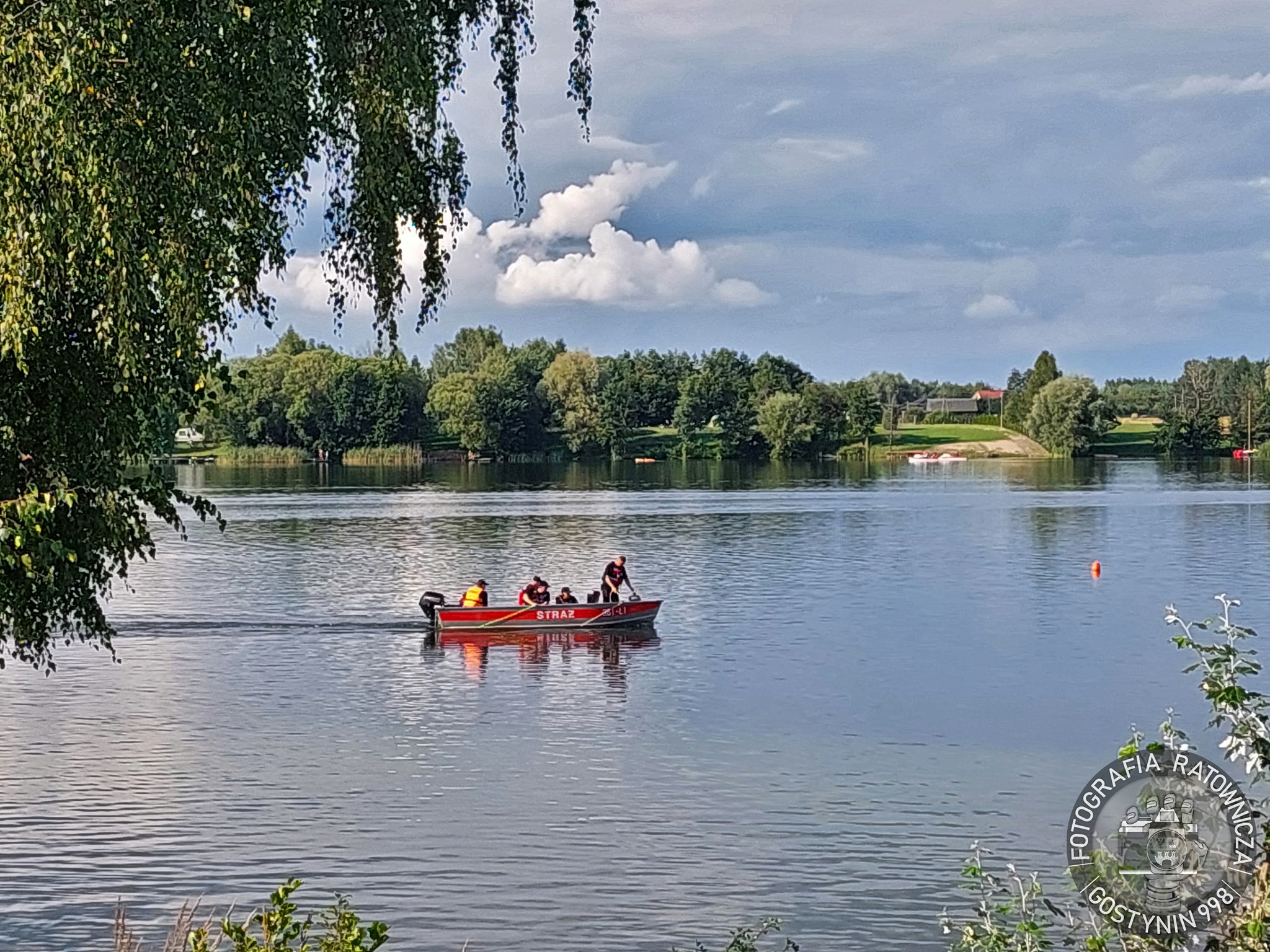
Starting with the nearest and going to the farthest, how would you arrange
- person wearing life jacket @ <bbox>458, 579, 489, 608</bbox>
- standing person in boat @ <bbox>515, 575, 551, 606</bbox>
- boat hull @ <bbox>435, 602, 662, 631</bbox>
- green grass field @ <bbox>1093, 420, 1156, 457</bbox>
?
boat hull @ <bbox>435, 602, 662, 631</bbox>
standing person in boat @ <bbox>515, 575, 551, 606</bbox>
person wearing life jacket @ <bbox>458, 579, 489, 608</bbox>
green grass field @ <bbox>1093, 420, 1156, 457</bbox>

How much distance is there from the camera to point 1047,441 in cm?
16138

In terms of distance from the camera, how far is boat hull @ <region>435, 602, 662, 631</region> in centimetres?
3828

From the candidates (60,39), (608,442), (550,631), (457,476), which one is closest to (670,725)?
(550,631)

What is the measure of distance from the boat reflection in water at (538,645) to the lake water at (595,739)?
9.9 inches

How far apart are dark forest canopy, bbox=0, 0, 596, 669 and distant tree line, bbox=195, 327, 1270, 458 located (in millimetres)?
118939

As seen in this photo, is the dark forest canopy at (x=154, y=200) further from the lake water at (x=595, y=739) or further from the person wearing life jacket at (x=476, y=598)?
the person wearing life jacket at (x=476, y=598)

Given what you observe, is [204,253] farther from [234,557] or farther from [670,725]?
[234,557]

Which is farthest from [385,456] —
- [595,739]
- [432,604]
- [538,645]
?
[595,739]

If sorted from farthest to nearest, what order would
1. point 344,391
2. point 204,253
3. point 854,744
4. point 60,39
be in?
1. point 344,391
2. point 854,744
3. point 204,253
4. point 60,39

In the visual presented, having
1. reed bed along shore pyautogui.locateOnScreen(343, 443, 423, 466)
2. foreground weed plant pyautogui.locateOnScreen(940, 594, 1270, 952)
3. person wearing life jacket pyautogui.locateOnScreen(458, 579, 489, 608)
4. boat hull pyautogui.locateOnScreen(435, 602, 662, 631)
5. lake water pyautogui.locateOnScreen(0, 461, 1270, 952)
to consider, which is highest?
reed bed along shore pyautogui.locateOnScreen(343, 443, 423, 466)

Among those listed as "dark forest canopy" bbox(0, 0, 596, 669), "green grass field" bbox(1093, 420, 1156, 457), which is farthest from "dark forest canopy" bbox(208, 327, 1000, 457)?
"dark forest canopy" bbox(0, 0, 596, 669)

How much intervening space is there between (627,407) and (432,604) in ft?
418

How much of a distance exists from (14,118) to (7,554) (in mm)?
2684

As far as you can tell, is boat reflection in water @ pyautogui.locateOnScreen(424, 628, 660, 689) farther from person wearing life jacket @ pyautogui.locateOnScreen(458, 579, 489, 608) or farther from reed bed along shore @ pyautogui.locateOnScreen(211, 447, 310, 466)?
reed bed along shore @ pyautogui.locateOnScreen(211, 447, 310, 466)
